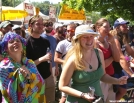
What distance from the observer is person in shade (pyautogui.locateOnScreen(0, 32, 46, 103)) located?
11.6 feet

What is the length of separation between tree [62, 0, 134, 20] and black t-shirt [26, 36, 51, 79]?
56.3ft

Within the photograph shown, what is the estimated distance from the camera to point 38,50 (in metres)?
4.97

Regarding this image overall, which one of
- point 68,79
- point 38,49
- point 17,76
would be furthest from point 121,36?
point 17,76

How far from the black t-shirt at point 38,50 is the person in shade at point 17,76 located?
1.15 metres

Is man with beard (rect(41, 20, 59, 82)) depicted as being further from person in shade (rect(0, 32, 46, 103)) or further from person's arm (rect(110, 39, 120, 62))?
person in shade (rect(0, 32, 46, 103))

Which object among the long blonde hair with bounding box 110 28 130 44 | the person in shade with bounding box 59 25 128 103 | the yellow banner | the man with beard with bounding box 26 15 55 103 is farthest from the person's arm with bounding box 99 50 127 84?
the yellow banner

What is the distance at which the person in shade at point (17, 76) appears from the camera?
3531 millimetres

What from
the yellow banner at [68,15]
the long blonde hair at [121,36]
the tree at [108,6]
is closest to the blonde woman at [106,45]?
the long blonde hair at [121,36]

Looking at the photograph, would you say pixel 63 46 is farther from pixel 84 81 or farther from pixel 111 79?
pixel 84 81

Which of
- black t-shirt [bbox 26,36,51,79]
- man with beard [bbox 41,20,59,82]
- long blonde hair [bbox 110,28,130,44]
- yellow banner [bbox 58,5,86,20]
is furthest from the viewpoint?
yellow banner [bbox 58,5,86,20]

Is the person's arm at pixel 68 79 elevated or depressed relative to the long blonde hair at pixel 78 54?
depressed

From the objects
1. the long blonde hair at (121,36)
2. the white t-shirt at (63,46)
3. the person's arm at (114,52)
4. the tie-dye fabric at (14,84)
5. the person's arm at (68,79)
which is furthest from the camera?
the white t-shirt at (63,46)

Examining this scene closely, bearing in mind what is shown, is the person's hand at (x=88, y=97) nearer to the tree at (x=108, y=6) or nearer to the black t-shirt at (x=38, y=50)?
the black t-shirt at (x=38, y=50)

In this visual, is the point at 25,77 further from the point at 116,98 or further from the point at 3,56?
the point at 116,98
